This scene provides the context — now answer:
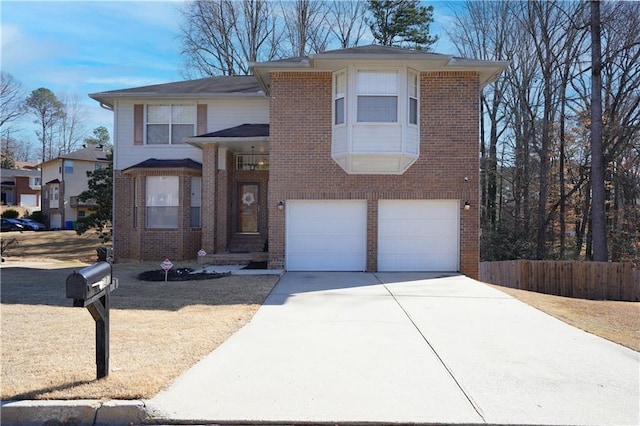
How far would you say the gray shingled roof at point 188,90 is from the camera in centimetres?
1695

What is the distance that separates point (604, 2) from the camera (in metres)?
21.0

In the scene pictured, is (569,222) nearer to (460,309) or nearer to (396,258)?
(396,258)

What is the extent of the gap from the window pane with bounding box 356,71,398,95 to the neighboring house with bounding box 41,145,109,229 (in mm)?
36139

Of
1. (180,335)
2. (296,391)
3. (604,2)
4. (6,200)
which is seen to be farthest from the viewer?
(6,200)

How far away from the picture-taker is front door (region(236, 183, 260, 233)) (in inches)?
703

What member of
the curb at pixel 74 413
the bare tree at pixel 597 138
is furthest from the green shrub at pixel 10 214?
the curb at pixel 74 413

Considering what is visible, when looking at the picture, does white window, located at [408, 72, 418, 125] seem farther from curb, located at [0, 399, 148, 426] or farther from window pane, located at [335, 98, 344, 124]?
curb, located at [0, 399, 148, 426]

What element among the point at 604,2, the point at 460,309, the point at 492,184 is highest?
the point at 604,2

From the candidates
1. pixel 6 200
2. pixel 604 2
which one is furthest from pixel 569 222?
pixel 6 200

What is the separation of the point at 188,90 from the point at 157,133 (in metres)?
2.01

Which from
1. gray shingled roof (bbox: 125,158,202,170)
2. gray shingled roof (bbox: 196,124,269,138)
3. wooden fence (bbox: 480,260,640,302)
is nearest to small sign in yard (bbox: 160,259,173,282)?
gray shingled roof (bbox: 125,158,202,170)

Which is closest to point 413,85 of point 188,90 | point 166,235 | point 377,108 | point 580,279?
point 377,108

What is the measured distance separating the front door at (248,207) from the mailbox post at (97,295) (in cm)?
1270

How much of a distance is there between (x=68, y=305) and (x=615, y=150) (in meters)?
22.5
